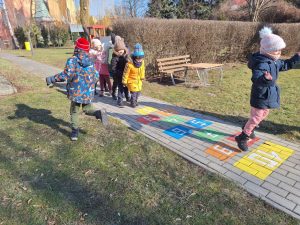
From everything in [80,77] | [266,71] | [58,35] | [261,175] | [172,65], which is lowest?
[261,175]

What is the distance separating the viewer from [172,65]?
9242 millimetres

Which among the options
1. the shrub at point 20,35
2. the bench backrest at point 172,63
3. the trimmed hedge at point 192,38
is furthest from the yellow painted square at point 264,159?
the shrub at point 20,35

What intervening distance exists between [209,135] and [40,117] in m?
3.46

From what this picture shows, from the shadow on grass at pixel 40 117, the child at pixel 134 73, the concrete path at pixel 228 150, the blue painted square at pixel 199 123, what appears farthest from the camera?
the child at pixel 134 73

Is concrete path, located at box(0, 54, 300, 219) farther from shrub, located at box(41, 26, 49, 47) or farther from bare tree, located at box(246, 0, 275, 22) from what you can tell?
shrub, located at box(41, 26, 49, 47)

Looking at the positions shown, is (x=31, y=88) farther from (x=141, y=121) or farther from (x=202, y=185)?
(x=202, y=185)

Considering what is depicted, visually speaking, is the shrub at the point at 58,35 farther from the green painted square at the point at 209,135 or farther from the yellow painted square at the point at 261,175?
the yellow painted square at the point at 261,175

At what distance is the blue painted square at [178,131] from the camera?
4191 millimetres

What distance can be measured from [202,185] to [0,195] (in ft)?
7.88

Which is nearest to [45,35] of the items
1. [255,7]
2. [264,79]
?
[255,7]

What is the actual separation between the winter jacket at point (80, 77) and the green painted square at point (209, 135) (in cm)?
206

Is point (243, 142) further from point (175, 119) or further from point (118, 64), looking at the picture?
point (118, 64)

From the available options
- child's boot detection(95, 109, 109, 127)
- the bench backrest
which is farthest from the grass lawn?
child's boot detection(95, 109, 109, 127)

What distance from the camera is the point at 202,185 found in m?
2.88
